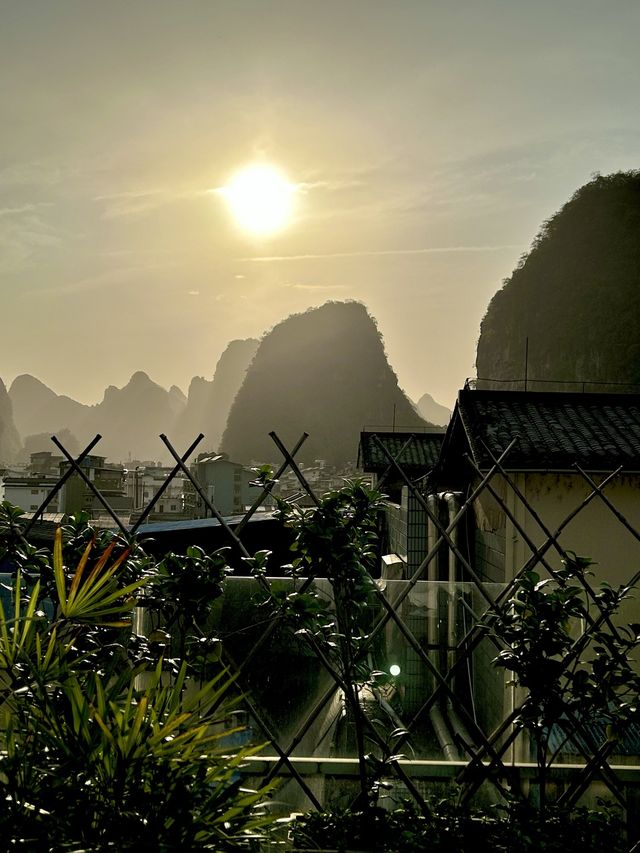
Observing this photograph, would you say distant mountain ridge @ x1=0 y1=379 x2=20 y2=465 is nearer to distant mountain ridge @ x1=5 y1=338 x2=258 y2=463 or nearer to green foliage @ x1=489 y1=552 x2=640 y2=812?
distant mountain ridge @ x1=5 y1=338 x2=258 y2=463

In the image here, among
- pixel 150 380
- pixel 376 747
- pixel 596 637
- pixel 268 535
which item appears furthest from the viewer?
pixel 150 380

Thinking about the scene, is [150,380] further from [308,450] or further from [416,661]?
[416,661]

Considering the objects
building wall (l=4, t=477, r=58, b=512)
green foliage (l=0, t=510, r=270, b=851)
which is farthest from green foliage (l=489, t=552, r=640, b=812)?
building wall (l=4, t=477, r=58, b=512)

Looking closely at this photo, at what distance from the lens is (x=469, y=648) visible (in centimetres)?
259

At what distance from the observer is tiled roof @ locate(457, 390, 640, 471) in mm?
5520

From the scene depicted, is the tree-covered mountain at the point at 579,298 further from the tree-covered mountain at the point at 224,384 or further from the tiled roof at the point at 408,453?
the tree-covered mountain at the point at 224,384

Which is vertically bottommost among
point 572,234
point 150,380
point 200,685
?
point 200,685

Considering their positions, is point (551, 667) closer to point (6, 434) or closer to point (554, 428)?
point (554, 428)

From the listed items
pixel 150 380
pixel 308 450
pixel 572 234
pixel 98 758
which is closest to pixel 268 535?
pixel 98 758

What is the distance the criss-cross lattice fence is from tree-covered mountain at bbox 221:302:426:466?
5236 centimetres

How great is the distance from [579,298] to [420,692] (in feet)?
80.8

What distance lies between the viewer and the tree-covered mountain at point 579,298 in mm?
23672

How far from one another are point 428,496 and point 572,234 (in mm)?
23532

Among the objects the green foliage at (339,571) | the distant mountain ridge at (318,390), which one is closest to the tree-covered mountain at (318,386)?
the distant mountain ridge at (318,390)
